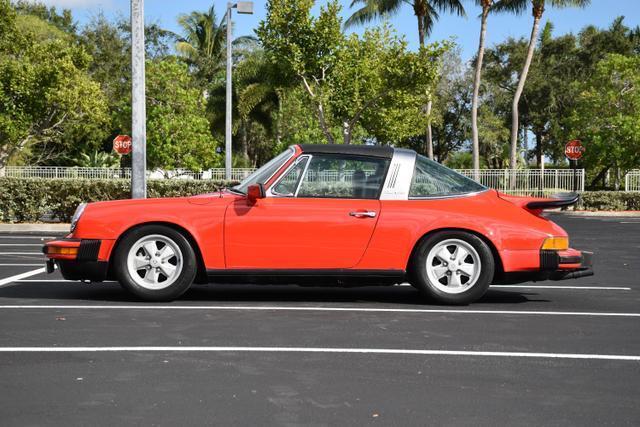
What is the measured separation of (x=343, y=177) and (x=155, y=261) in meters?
1.88

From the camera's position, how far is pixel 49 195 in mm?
20641

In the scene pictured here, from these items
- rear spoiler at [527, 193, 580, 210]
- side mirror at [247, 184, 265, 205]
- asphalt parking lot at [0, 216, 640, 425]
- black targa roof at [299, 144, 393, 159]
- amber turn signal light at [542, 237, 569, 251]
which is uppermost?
black targa roof at [299, 144, 393, 159]

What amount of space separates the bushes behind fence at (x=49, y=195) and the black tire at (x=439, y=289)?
13.9 m

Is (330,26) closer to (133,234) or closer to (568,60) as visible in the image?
(133,234)

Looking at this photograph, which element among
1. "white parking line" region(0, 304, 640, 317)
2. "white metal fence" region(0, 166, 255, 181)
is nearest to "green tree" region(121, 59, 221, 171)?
"white metal fence" region(0, 166, 255, 181)

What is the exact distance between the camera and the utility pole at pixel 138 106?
17.3 meters

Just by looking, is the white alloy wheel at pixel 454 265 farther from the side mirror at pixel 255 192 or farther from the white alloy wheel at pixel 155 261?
the white alloy wheel at pixel 155 261

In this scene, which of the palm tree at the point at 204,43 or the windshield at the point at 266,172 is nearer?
the windshield at the point at 266,172

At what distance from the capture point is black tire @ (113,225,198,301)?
7.95 m

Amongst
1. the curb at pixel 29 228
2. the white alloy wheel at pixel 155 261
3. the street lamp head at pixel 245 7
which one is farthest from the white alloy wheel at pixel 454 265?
the street lamp head at pixel 245 7

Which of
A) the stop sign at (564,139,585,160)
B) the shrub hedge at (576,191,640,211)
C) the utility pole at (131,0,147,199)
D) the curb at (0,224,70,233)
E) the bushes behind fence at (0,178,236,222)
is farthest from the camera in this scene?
the stop sign at (564,139,585,160)

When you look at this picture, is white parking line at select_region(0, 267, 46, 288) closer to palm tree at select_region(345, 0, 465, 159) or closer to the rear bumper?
the rear bumper

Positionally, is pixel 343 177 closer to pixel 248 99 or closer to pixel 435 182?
pixel 435 182

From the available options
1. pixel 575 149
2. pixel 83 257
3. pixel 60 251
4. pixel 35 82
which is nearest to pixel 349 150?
pixel 83 257
